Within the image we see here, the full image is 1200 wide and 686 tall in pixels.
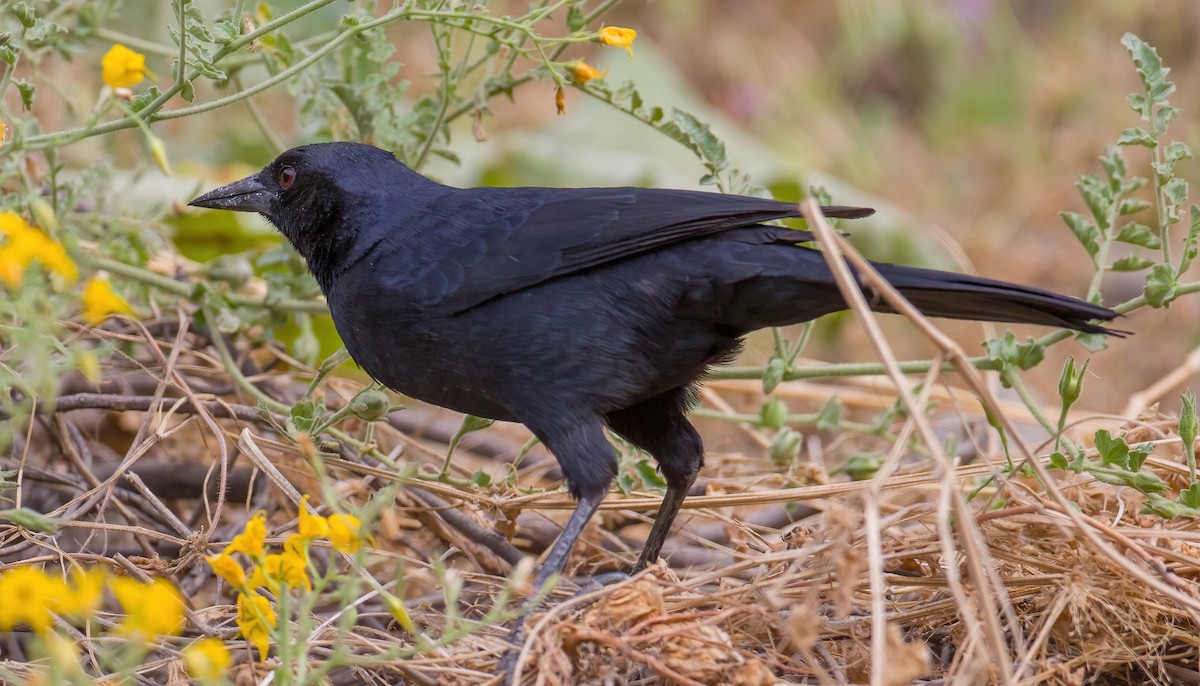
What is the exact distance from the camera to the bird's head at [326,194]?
3.42 meters

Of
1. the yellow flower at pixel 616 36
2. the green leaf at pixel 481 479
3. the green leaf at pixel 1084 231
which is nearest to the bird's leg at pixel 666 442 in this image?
the green leaf at pixel 481 479

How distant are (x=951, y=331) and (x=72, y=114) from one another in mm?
5567

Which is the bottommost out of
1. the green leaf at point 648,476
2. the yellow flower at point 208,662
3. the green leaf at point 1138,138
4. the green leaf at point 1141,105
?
the green leaf at point 648,476

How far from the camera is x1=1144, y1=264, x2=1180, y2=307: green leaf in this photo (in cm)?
302

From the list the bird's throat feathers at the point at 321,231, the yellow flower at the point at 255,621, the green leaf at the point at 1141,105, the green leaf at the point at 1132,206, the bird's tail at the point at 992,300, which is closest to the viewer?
the yellow flower at the point at 255,621

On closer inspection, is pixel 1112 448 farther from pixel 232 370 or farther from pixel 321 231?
pixel 232 370

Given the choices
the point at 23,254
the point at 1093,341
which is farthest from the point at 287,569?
the point at 1093,341

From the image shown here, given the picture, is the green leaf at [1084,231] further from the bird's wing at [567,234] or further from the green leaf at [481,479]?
the green leaf at [481,479]

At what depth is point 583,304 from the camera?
3062 mm

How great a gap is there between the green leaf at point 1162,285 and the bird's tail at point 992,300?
24cm

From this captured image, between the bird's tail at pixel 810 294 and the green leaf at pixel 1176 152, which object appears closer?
the bird's tail at pixel 810 294

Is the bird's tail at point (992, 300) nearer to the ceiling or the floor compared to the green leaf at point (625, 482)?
nearer to the ceiling

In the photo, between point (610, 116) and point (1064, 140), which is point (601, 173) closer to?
point (610, 116)

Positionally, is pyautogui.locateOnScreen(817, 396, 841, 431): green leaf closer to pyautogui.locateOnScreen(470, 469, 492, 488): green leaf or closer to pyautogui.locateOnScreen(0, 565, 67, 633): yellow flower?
pyautogui.locateOnScreen(470, 469, 492, 488): green leaf
